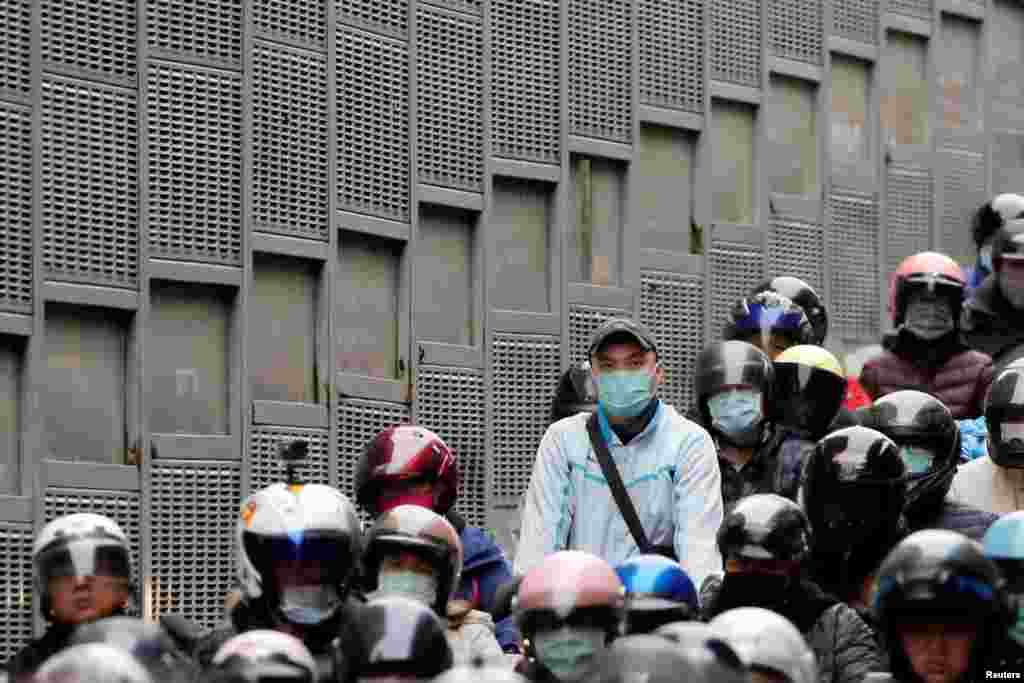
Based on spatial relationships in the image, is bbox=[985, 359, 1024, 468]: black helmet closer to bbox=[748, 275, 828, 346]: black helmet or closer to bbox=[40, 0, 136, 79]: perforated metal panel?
bbox=[748, 275, 828, 346]: black helmet

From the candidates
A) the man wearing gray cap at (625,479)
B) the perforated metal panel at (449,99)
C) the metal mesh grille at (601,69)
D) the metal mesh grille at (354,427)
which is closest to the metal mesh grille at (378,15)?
the perforated metal panel at (449,99)

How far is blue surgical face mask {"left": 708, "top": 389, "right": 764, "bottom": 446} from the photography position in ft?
45.3

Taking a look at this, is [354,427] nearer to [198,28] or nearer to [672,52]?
[198,28]

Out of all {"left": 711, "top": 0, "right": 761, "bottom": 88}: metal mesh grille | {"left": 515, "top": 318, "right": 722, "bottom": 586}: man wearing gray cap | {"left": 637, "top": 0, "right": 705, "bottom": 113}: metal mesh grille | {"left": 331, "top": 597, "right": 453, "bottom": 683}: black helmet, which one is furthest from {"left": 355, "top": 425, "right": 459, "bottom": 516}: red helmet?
{"left": 711, "top": 0, "right": 761, "bottom": 88}: metal mesh grille

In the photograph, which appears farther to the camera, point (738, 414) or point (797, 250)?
point (797, 250)

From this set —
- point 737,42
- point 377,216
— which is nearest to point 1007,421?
point 377,216

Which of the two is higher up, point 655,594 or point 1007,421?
point 1007,421

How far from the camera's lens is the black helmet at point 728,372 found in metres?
14.1

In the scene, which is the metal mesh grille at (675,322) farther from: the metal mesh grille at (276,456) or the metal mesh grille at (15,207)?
the metal mesh grille at (15,207)

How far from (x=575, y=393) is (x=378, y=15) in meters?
3.65

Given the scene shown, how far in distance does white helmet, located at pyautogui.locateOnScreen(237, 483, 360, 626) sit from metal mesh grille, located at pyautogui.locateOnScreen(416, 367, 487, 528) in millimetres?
8162

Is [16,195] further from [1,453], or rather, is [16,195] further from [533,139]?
[533,139]

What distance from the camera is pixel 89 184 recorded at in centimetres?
1656

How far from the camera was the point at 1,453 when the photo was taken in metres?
16.0
